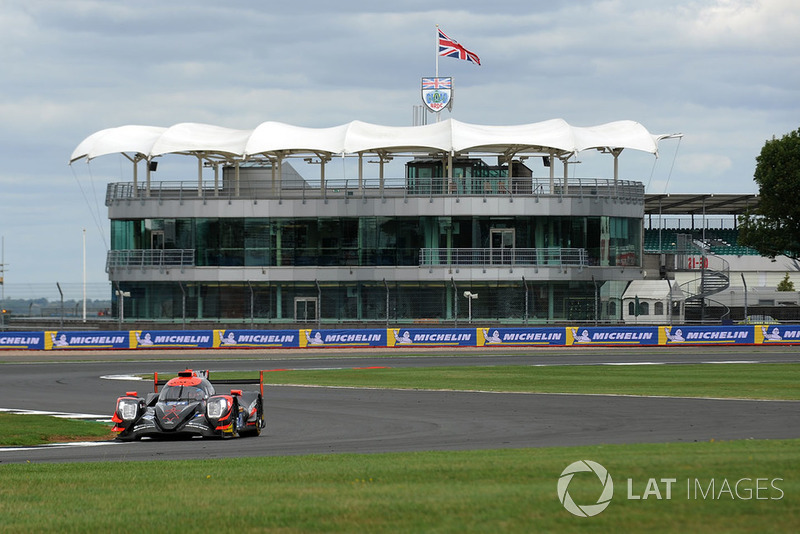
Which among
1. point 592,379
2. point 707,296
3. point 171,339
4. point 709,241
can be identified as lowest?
point 171,339

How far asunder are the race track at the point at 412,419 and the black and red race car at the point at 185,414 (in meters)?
0.39

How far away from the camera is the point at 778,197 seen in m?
71.4

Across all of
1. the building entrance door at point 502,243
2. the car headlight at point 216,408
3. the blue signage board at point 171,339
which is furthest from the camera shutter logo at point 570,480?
the building entrance door at point 502,243

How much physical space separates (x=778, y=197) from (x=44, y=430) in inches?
2388

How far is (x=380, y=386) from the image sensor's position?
32094 mm

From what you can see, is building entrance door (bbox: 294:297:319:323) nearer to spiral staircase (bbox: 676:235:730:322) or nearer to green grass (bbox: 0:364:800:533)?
spiral staircase (bbox: 676:235:730:322)

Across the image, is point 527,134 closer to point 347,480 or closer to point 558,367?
point 558,367

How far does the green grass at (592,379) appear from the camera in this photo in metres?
29.2

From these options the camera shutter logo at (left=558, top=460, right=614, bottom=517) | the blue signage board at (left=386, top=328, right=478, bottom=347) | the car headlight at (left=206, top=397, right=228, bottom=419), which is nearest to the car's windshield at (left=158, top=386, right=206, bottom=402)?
the car headlight at (left=206, top=397, right=228, bottom=419)

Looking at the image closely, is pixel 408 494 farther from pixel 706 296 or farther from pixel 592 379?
pixel 706 296

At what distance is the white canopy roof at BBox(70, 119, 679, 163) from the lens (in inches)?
2677

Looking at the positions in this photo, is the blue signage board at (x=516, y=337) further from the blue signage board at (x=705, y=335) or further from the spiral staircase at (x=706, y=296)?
the spiral staircase at (x=706, y=296)

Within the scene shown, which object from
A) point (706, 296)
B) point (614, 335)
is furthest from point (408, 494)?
point (706, 296)

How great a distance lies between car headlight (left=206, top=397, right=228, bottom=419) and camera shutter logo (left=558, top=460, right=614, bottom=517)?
909cm
